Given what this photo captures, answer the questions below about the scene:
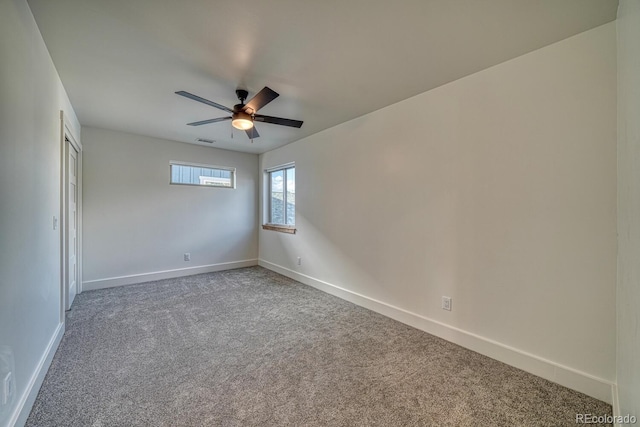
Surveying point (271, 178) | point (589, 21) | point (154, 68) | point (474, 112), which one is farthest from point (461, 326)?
point (271, 178)

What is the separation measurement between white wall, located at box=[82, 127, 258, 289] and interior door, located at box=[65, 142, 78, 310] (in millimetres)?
212

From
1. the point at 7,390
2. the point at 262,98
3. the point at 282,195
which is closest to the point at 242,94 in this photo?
the point at 262,98

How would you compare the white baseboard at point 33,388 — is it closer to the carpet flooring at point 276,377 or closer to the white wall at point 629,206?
the carpet flooring at point 276,377

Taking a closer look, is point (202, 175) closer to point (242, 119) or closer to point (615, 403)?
point (242, 119)

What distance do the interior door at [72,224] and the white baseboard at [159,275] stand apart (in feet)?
0.95

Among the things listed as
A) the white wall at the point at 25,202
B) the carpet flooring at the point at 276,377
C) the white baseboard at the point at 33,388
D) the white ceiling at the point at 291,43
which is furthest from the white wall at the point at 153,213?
the white baseboard at the point at 33,388

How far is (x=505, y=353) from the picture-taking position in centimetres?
210

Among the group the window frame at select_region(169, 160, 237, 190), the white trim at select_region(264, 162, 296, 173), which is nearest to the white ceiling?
the window frame at select_region(169, 160, 237, 190)

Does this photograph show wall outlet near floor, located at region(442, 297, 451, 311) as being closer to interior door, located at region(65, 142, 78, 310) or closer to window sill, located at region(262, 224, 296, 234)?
window sill, located at region(262, 224, 296, 234)

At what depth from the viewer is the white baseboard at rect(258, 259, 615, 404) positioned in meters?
1.72

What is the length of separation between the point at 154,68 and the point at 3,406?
2.34 meters

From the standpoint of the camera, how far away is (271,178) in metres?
5.42

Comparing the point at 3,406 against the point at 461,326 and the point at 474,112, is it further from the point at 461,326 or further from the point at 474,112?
the point at 474,112

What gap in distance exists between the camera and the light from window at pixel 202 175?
4629 mm
